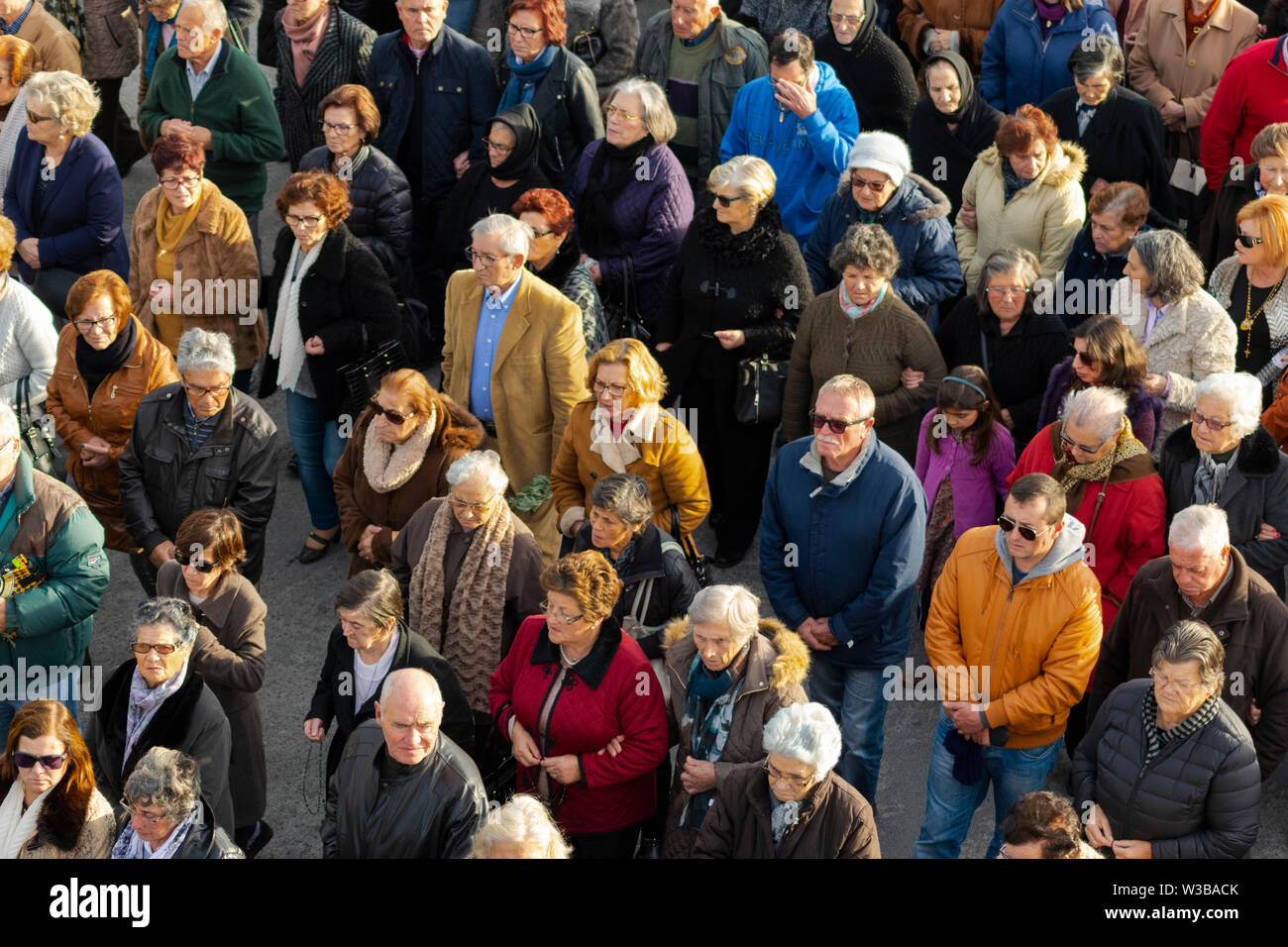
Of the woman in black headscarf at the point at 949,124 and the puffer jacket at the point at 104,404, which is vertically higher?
the woman in black headscarf at the point at 949,124

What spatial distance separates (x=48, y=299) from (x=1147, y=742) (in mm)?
6622

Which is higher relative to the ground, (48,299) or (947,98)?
(947,98)

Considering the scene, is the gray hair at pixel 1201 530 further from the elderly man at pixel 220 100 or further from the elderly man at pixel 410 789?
the elderly man at pixel 220 100

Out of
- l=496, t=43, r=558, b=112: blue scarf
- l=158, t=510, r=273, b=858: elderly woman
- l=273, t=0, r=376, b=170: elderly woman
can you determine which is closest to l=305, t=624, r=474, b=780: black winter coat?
l=158, t=510, r=273, b=858: elderly woman

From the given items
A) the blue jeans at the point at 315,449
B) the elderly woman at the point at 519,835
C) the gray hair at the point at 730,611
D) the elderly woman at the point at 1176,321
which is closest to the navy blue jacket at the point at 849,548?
the gray hair at the point at 730,611

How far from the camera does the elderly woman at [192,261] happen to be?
9094mm

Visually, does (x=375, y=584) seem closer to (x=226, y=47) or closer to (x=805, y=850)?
(x=805, y=850)

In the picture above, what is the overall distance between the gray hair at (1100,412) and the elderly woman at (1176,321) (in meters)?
0.75

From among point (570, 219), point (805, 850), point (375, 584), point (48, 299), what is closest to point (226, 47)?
point (48, 299)

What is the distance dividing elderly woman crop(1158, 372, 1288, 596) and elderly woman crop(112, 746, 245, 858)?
4.04 m

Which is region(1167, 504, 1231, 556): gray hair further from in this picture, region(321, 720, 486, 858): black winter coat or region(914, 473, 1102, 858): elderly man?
region(321, 720, 486, 858): black winter coat

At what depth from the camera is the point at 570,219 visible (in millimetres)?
8812

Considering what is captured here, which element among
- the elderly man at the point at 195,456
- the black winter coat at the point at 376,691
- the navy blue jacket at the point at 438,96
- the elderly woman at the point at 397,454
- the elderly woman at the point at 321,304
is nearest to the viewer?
the black winter coat at the point at 376,691

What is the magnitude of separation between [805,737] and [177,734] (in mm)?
2367
